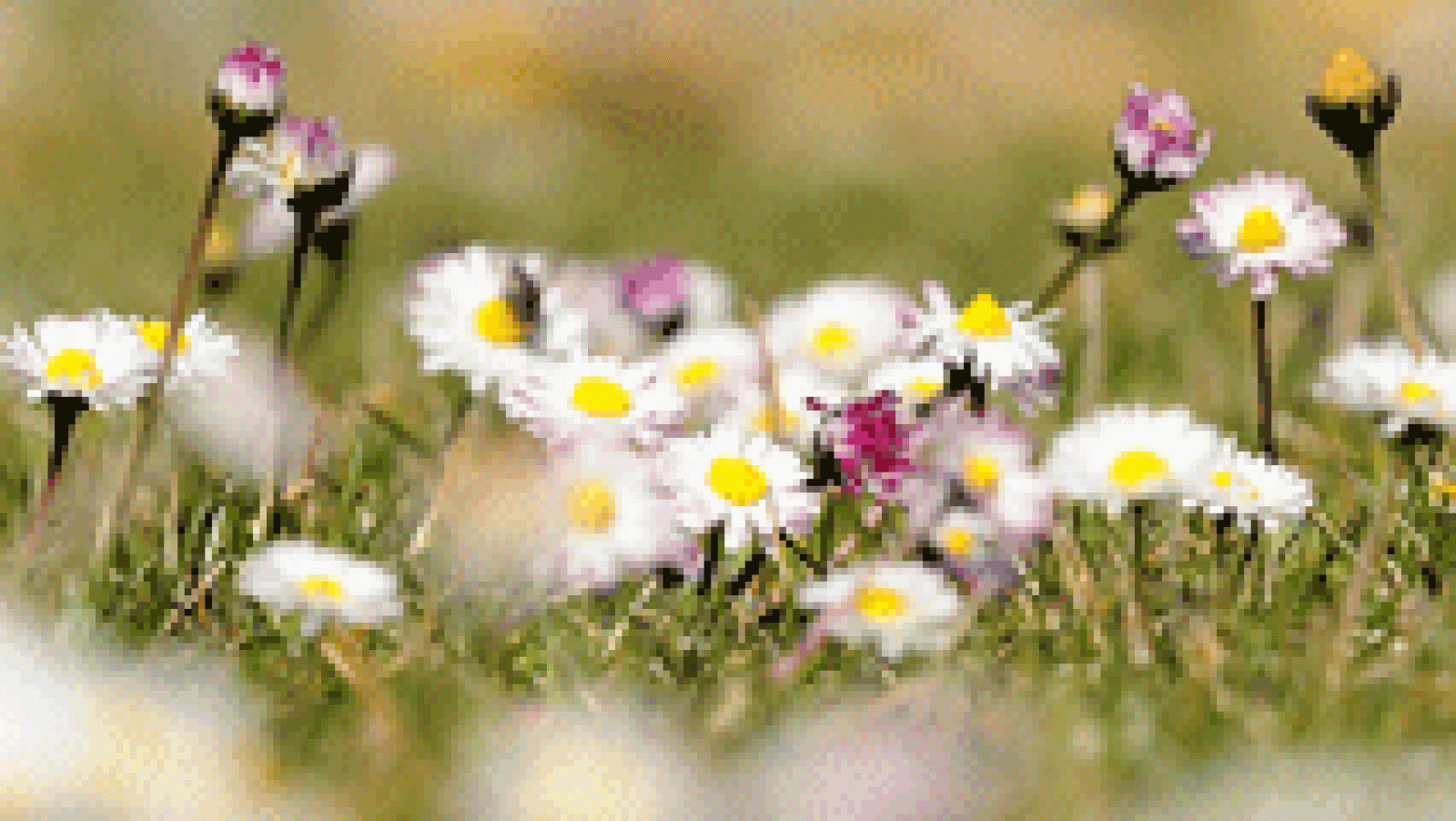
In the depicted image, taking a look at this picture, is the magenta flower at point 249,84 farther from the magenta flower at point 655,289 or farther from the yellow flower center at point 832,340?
the yellow flower center at point 832,340

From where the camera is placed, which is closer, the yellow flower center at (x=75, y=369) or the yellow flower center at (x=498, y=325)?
the yellow flower center at (x=75, y=369)

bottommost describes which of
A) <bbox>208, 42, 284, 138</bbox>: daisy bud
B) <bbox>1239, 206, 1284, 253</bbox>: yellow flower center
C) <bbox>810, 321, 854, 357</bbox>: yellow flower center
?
<bbox>810, 321, 854, 357</bbox>: yellow flower center

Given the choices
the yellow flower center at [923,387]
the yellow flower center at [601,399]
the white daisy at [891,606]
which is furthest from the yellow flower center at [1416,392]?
the yellow flower center at [601,399]

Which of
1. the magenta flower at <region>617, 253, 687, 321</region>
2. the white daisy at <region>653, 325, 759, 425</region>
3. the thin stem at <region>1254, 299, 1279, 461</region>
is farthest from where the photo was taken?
the magenta flower at <region>617, 253, 687, 321</region>

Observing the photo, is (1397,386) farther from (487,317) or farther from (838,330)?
(487,317)

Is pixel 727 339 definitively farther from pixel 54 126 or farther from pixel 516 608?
pixel 54 126

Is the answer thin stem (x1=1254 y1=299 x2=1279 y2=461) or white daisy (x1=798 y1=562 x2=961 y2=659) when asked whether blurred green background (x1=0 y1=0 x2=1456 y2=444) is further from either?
white daisy (x1=798 y1=562 x2=961 y2=659)

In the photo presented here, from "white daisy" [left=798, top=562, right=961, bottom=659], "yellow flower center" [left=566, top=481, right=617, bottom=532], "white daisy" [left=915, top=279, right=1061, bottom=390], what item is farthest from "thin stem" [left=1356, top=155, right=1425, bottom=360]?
"yellow flower center" [left=566, top=481, right=617, bottom=532]
